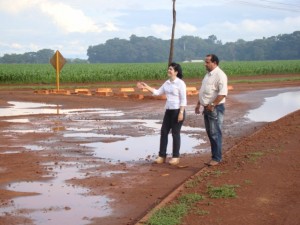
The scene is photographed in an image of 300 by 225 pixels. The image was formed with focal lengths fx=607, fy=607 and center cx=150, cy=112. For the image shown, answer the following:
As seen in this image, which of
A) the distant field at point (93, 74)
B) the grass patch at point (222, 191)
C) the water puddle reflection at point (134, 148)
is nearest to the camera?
the grass patch at point (222, 191)

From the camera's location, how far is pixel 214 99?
10.3m

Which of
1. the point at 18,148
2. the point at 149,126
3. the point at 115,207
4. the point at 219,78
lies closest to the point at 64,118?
the point at 149,126

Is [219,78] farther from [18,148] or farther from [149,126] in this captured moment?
[149,126]

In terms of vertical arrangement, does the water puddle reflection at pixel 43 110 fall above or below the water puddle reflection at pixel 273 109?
below

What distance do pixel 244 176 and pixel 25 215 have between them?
351cm

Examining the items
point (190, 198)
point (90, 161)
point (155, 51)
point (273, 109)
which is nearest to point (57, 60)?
point (273, 109)

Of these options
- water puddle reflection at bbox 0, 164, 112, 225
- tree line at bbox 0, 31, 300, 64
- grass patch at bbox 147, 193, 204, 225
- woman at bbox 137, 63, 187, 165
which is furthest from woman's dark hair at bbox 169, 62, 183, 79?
tree line at bbox 0, 31, 300, 64

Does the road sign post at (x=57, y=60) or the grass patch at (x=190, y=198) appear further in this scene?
the road sign post at (x=57, y=60)

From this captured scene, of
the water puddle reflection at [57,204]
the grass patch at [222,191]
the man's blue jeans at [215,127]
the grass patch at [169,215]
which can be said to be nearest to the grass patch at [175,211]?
the grass patch at [169,215]

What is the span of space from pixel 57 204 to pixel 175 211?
63.2 inches

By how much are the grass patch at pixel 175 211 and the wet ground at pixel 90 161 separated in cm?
36

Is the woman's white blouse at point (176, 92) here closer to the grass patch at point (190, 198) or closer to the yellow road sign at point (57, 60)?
the grass patch at point (190, 198)

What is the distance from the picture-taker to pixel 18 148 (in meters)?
12.5

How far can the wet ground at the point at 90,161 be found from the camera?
754 centimetres
